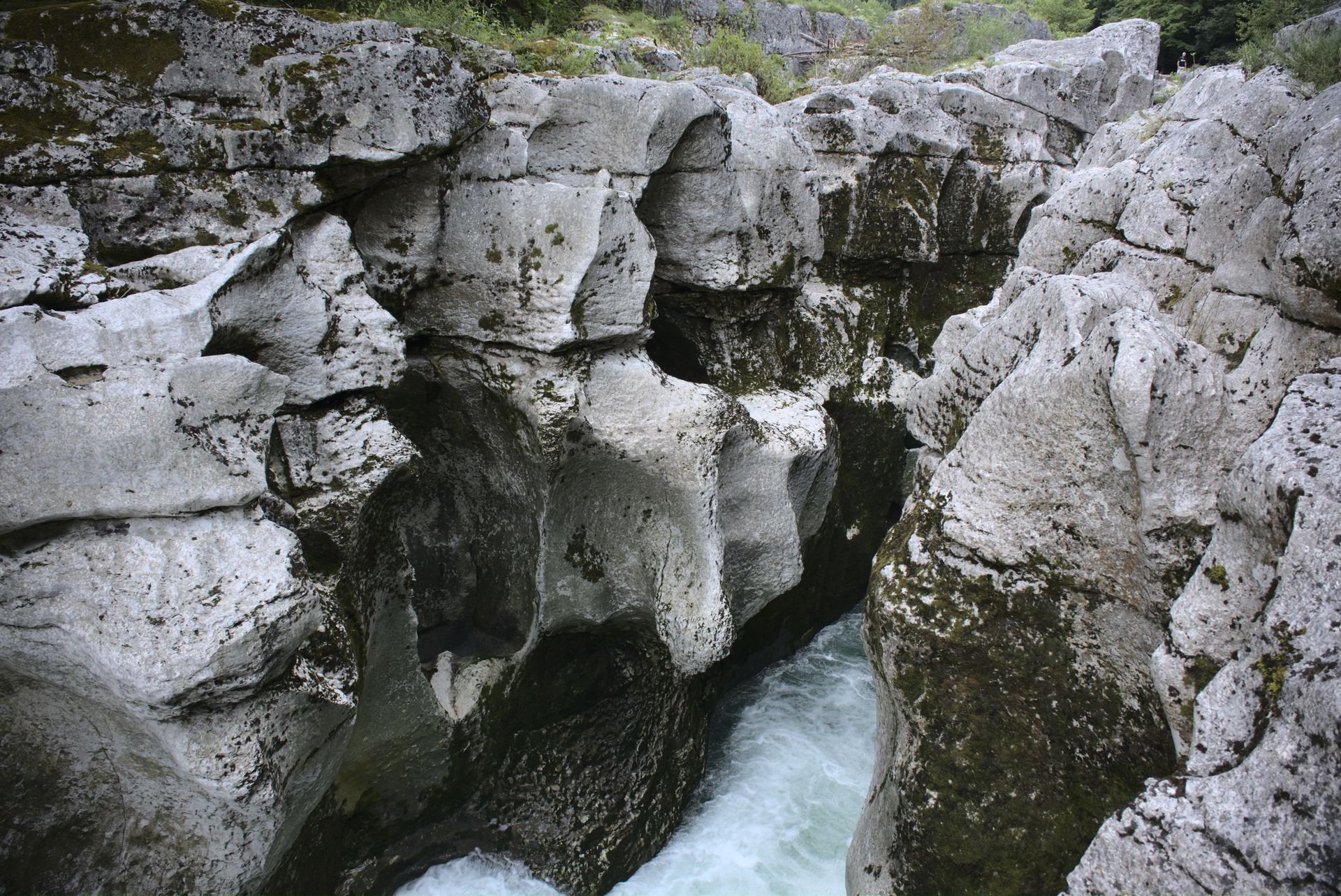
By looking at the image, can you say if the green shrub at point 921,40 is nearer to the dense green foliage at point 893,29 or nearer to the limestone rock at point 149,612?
the dense green foliage at point 893,29

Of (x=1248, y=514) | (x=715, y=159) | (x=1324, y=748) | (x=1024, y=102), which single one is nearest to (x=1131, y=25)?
(x=1024, y=102)

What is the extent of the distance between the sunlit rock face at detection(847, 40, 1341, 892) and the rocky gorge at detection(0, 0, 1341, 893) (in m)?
0.02

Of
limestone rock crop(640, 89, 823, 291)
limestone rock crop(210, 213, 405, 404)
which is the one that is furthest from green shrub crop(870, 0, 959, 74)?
limestone rock crop(210, 213, 405, 404)

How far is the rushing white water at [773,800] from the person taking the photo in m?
5.62

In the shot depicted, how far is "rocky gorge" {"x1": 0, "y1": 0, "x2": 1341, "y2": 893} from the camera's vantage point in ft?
9.79

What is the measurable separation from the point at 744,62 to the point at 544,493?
26.4ft

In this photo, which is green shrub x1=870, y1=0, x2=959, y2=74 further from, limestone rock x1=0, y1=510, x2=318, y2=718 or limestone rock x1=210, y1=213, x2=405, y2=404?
limestone rock x1=0, y1=510, x2=318, y2=718

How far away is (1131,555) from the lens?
329 centimetres

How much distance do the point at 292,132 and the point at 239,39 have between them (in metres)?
0.52

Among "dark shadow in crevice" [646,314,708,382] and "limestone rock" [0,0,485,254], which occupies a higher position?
"limestone rock" [0,0,485,254]

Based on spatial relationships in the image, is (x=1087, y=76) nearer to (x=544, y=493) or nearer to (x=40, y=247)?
(x=544, y=493)

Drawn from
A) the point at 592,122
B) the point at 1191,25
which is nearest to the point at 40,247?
the point at 592,122

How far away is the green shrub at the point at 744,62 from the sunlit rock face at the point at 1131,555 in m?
7.08

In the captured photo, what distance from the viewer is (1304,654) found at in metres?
2.29
